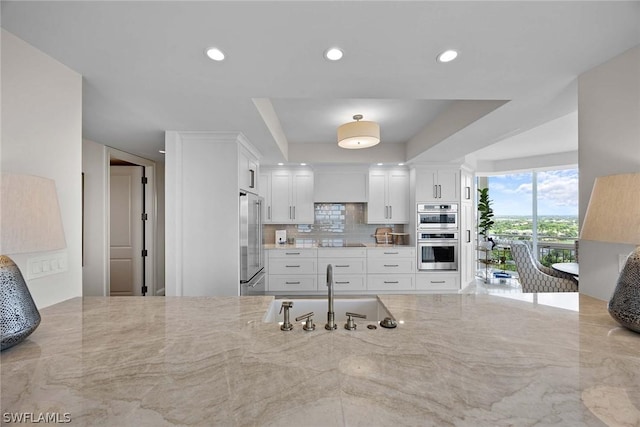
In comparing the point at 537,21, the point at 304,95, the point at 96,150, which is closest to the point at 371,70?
the point at 304,95

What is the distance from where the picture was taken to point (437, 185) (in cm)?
450

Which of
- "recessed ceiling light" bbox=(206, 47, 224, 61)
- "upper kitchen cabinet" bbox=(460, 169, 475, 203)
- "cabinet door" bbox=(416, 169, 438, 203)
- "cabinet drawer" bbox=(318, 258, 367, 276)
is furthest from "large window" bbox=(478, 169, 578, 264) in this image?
"recessed ceiling light" bbox=(206, 47, 224, 61)

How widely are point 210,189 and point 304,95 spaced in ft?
5.16

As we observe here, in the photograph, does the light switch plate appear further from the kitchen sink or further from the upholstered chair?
the upholstered chair

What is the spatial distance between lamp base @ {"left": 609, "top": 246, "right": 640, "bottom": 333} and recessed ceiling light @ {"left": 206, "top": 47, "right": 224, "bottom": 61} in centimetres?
218

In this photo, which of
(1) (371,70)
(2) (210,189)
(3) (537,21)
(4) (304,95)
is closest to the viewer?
(3) (537,21)

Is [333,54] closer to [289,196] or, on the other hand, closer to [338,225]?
[289,196]

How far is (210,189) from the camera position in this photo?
9.48ft

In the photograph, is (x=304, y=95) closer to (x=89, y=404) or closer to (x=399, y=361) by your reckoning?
(x=399, y=361)

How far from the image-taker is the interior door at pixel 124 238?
13.4ft

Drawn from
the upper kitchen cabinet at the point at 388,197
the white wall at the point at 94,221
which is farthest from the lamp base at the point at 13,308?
the upper kitchen cabinet at the point at 388,197

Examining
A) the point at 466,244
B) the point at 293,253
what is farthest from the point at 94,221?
the point at 466,244

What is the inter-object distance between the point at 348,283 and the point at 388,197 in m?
1.67

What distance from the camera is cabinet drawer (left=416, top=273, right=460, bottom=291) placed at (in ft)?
14.6
